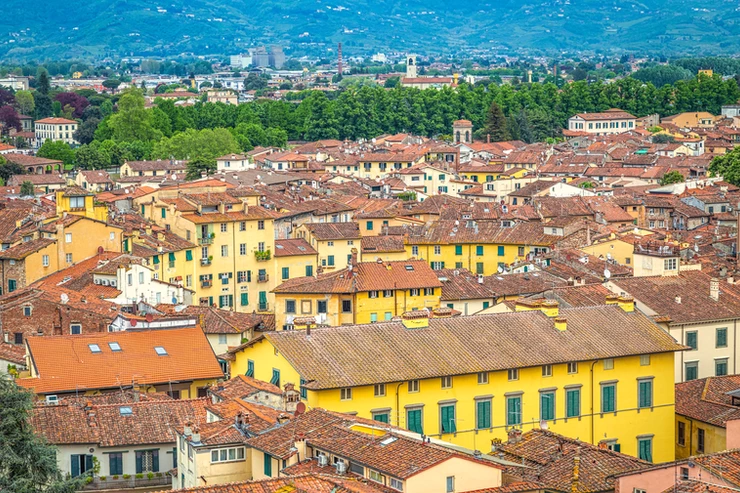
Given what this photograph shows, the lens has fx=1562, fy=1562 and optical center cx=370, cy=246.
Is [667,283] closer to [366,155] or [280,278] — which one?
[280,278]

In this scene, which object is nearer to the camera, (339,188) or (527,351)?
(527,351)

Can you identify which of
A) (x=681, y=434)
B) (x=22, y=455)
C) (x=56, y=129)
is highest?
(x=56, y=129)

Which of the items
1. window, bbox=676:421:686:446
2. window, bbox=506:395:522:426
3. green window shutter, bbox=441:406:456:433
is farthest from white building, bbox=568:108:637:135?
green window shutter, bbox=441:406:456:433

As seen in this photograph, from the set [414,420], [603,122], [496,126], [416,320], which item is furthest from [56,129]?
[414,420]

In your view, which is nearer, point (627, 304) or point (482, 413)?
point (482, 413)

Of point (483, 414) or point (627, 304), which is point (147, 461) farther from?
point (627, 304)

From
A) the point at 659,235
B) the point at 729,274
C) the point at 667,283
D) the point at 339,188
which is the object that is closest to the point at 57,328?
the point at 667,283

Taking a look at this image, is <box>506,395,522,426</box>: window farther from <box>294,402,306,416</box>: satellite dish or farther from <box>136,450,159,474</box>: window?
<box>136,450,159,474</box>: window
